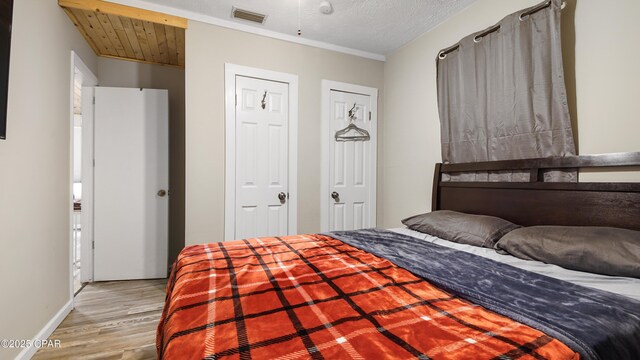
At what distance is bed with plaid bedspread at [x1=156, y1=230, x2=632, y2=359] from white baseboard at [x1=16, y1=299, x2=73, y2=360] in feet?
4.29

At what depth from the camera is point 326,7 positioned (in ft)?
8.17

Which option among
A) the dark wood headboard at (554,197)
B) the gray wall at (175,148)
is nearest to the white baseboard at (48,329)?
the gray wall at (175,148)

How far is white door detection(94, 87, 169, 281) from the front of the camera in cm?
307

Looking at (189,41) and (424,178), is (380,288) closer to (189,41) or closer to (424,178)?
(424,178)

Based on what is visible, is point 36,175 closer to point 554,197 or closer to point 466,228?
point 466,228

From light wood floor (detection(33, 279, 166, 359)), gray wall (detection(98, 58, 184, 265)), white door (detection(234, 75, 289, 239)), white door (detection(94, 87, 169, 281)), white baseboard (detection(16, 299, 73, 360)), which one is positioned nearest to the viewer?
white baseboard (detection(16, 299, 73, 360))

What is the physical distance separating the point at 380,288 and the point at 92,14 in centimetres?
314

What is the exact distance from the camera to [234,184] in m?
2.86

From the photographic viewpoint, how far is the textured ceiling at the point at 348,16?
2492 millimetres

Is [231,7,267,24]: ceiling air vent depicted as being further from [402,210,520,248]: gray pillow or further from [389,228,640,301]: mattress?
[389,228,640,301]: mattress

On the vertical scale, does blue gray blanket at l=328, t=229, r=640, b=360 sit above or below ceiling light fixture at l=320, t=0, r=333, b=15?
below

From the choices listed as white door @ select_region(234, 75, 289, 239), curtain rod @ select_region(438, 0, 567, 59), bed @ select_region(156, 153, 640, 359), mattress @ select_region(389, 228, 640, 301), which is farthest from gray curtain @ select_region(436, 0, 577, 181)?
white door @ select_region(234, 75, 289, 239)

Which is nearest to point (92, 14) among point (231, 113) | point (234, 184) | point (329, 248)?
point (231, 113)

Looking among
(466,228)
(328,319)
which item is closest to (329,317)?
(328,319)
